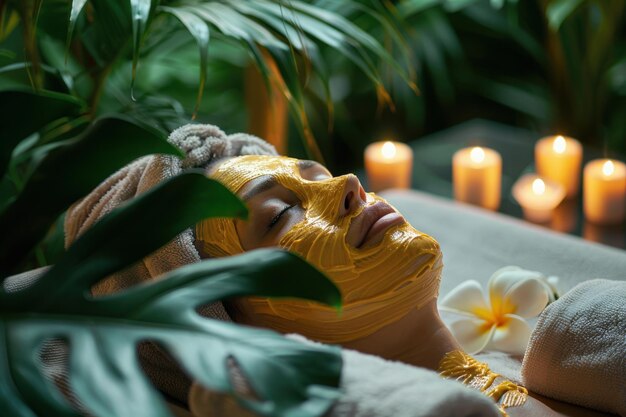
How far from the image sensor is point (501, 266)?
4.81 feet

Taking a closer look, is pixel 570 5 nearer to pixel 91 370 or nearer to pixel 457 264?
pixel 457 264

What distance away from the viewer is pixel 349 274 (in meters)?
0.98

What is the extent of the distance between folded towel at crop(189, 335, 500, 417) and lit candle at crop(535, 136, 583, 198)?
1359mm

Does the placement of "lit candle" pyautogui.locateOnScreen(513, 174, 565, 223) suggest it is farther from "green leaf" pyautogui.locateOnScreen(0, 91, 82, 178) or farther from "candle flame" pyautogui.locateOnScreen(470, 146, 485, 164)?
"green leaf" pyautogui.locateOnScreen(0, 91, 82, 178)

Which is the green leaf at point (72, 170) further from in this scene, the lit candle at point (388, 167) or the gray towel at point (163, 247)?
the lit candle at point (388, 167)

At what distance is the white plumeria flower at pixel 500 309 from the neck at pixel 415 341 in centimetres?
17

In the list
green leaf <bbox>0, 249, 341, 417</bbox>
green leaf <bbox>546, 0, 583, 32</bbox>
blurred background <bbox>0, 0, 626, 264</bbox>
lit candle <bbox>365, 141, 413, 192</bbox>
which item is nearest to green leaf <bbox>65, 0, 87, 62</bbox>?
blurred background <bbox>0, 0, 626, 264</bbox>

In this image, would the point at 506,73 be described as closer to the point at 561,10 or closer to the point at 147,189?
the point at 561,10

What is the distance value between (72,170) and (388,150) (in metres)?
1.40

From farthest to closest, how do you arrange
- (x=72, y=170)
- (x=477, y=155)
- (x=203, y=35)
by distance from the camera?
(x=477, y=155) < (x=203, y=35) < (x=72, y=170)

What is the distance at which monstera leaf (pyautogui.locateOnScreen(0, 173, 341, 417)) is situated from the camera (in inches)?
24.8

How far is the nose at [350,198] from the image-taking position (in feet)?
3.37

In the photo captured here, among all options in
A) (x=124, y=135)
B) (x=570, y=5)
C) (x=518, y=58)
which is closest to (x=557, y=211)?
(x=570, y=5)

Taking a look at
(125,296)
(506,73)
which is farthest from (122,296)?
(506,73)
